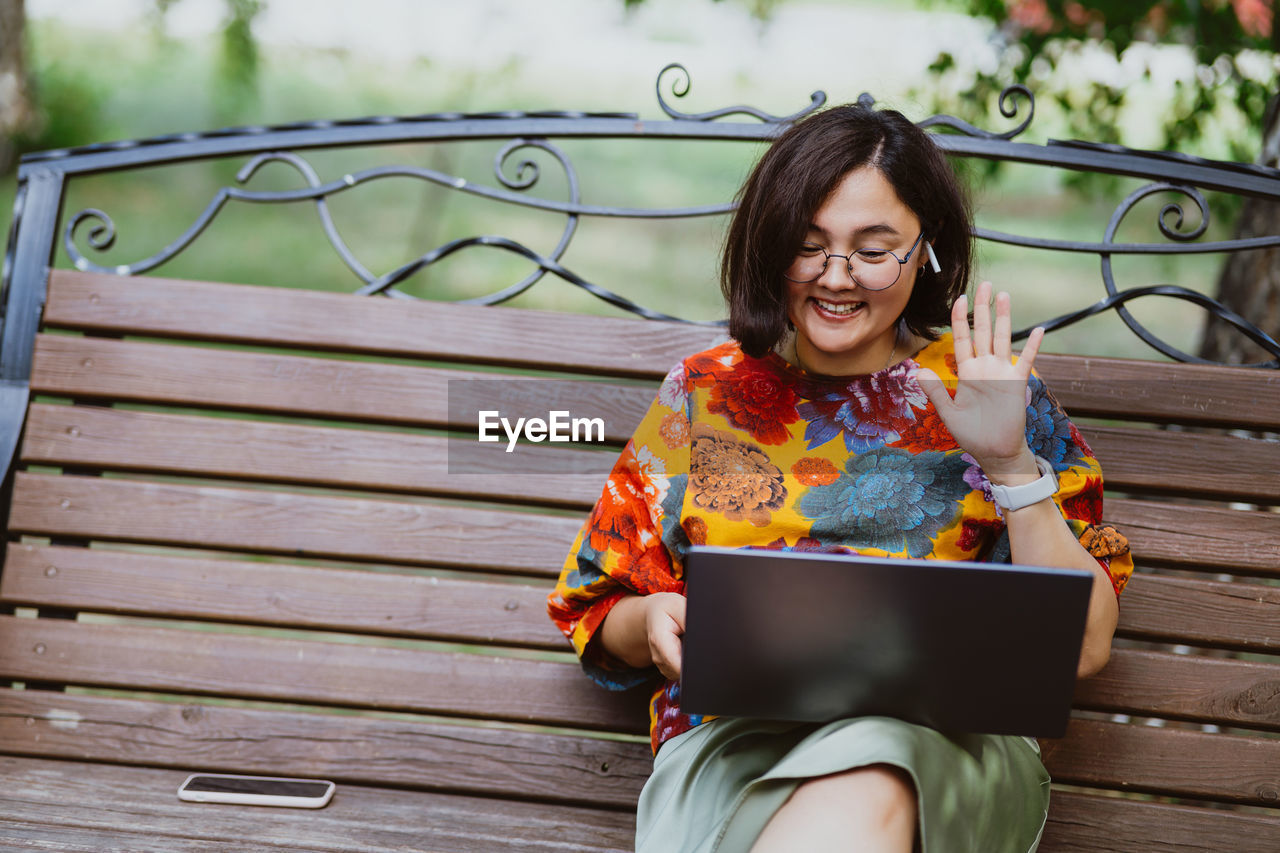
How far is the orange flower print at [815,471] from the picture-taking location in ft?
5.94

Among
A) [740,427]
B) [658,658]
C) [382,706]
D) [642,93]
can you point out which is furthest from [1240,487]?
[642,93]

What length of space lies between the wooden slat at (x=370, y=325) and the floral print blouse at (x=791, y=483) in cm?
33

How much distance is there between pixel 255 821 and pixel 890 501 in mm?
1208

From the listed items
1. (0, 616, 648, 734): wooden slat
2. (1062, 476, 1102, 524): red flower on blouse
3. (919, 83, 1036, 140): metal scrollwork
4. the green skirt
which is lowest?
(0, 616, 648, 734): wooden slat

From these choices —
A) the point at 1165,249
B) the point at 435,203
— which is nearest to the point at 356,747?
the point at 1165,249

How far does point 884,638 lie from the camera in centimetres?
135

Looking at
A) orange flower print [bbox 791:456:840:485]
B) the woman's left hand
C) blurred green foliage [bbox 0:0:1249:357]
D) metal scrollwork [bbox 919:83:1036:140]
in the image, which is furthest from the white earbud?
blurred green foliage [bbox 0:0:1249:357]

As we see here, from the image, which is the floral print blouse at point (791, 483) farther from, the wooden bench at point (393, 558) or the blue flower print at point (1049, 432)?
the wooden bench at point (393, 558)

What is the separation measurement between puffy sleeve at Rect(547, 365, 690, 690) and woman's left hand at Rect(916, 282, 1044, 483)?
450mm

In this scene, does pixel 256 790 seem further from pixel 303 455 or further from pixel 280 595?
pixel 303 455

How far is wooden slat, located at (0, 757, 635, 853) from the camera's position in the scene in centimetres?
182

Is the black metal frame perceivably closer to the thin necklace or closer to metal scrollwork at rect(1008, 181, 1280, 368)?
metal scrollwork at rect(1008, 181, 1280, 368)

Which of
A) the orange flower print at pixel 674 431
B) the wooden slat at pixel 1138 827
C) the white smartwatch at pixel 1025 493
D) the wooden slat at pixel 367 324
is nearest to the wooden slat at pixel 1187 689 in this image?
the wooden slat at pixel 1138 827

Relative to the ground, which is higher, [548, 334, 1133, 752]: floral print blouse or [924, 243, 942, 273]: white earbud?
[924, 243, 942, 273]: white earbud
